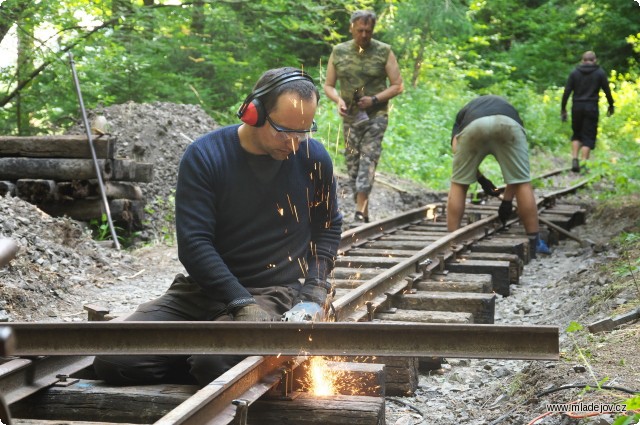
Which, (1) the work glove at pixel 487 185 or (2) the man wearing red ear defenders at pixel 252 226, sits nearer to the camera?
(2) the man wearing red ear defenders at pixel 252 226

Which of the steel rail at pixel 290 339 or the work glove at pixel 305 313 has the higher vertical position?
the work glove at pixel 305 313

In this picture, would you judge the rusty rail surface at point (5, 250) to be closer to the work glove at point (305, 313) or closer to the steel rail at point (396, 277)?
the work glove at point (305, 313)

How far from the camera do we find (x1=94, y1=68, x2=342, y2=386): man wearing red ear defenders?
3.70 meters

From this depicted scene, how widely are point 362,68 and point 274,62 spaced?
797cm

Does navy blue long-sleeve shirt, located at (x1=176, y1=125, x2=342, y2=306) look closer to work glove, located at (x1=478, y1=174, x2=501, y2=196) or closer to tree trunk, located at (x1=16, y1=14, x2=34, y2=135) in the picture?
work glove, located at (x1=478, y1=174, x2=501, y2=196)

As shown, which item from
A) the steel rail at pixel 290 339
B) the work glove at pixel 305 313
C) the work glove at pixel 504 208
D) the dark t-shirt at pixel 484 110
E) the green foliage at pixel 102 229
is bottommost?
the steel rail at pixel 290 339

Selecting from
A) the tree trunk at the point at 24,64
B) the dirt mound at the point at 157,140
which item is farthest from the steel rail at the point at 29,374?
the tree trunk at the point at 24,64

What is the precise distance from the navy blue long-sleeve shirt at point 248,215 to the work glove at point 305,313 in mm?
190

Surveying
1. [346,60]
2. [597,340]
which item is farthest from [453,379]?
[346,60]

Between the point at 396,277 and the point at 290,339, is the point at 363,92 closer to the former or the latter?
the point at 396,277

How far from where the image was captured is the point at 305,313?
3732 mm

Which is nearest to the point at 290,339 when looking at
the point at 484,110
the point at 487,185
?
the point at 484,110

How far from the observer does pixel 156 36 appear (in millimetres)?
15562

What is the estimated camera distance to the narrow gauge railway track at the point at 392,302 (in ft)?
10.5
